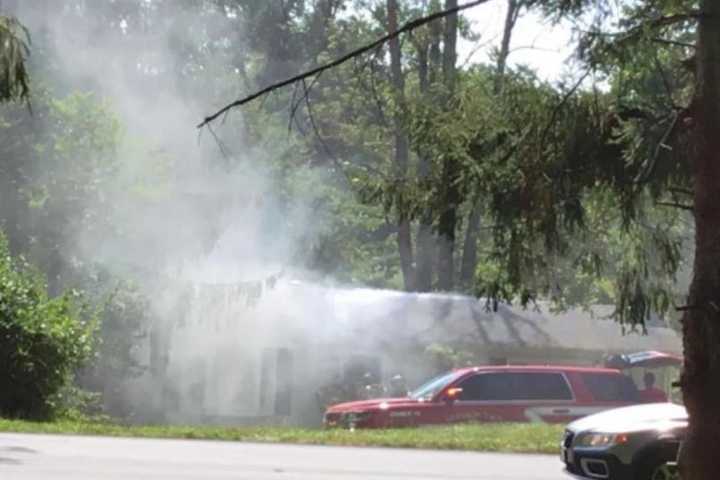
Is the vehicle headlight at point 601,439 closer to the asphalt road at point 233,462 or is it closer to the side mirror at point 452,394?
the asphalt road at point 233,462

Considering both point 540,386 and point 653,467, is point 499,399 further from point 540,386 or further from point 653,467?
point 653,467

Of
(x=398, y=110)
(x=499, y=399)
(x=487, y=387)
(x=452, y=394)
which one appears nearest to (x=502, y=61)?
(x=398, y=110)

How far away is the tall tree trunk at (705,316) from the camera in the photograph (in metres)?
6.30

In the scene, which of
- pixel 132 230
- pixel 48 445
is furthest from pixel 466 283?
pixel 48 445

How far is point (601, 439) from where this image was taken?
12047 mm

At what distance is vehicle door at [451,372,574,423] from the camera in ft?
72.9

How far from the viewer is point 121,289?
35.4 meters

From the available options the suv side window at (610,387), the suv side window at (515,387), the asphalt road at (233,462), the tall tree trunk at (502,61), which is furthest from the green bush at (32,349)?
the tall tree trunk at (502,61)

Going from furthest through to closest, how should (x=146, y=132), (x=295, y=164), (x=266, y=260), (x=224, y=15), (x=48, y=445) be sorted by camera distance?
(x=224, y=15) < (x=295, y=164) < (x=146, y=132) < (x=266, y=260) < (x=48, y=445)

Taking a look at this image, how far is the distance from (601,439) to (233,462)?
372 centimetres

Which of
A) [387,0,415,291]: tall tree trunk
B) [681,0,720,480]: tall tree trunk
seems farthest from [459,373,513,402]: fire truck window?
[681,0,720,480]: tall tree trunk

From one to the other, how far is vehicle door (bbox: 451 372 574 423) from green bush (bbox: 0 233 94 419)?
5.99 metres

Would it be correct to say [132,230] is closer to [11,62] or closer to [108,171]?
[108,171]

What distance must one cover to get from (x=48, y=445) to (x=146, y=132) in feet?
91.2
